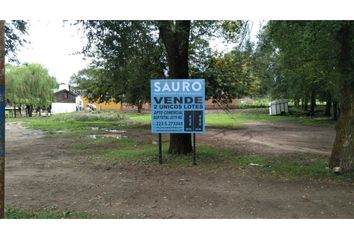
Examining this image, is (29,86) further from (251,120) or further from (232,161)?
(232,161)

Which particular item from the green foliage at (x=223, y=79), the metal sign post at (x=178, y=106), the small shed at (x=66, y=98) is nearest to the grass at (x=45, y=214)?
the metal sign post at (x=178, y=106)

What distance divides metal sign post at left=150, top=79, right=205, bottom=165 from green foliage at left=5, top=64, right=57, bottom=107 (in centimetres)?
4655

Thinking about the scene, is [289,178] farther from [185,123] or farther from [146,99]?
[146,99]

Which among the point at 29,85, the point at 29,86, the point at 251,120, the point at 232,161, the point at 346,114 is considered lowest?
the point at 251,120

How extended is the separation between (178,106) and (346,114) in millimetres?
4368

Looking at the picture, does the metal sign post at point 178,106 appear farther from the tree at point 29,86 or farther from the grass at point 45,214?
the tree at point 29,86

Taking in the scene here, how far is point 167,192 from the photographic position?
861 centimetres

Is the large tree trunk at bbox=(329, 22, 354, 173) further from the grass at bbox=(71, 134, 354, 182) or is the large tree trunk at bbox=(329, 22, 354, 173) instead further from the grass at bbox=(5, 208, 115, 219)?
the grass at bbox=(5, 208, 115, 219)

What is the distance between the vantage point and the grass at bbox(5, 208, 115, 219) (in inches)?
265

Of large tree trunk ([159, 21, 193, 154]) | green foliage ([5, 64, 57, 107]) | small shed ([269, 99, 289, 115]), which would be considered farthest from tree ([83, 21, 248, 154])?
green foliage ([5, 64, 57, 107])

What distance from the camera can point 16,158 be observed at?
46.3 ft

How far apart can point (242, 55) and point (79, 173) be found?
7.01 metres

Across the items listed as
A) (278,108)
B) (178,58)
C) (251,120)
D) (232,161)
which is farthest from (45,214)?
(278,108)

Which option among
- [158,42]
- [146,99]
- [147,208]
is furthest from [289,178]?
[146,99]
